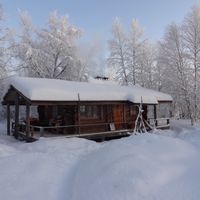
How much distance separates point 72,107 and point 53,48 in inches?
611

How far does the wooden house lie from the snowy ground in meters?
6.37

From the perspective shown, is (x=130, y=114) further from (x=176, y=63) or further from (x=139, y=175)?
Result: (x=139, y=175)

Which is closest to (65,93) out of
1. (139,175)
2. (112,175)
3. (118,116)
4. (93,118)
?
(93,118)

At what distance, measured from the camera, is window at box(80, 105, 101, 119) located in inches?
788

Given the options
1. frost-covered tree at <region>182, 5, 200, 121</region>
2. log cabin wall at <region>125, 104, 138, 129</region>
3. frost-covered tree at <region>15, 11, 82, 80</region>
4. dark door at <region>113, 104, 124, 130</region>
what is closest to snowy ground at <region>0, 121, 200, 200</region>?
dark door at <region>113, 104, 124, 130</region>

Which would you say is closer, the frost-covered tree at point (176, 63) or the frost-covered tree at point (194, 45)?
the frost-covered tree at point (194, 45)

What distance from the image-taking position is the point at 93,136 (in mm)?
19125

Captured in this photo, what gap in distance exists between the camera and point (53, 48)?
33750 mm

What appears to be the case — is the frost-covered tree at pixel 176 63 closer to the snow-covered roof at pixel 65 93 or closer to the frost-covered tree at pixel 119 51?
the frost-covered tree at pixel 119 51

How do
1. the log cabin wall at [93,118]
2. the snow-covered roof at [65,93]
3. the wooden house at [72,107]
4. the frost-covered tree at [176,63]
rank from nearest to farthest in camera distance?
the snow-covered roof at [65,93] → the wooden house at [72,107] → the log cabin wall at [93,118] → the frost-covered tree at [176,63]

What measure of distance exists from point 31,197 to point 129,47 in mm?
31575

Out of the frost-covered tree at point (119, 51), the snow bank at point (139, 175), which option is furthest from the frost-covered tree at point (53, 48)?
the snow bank at point (139, 175)

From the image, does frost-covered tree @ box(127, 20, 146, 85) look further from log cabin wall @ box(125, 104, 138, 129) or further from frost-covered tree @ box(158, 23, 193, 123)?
log cabin wall @ box(125, 104, 138, 129)

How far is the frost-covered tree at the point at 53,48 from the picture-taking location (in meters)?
33.0
